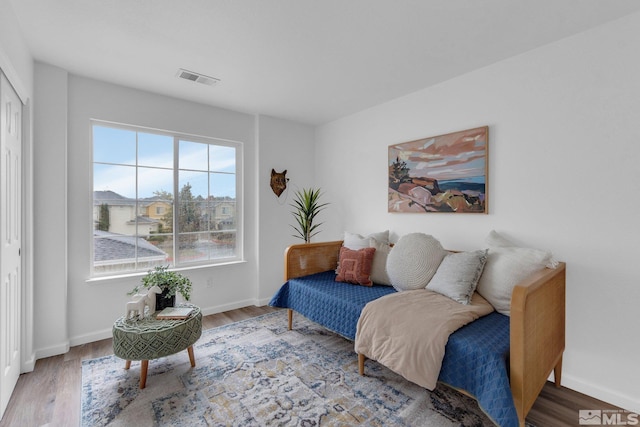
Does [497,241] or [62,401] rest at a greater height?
[497,241]

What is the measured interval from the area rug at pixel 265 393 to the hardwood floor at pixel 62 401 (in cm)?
8

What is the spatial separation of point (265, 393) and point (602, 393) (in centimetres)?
218

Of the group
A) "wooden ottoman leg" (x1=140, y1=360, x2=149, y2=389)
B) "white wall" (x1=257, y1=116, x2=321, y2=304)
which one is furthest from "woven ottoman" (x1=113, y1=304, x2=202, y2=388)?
"white wall" (x1=257, y1=116, x2=321, y2=304)

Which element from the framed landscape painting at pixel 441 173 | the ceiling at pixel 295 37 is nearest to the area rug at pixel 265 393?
the framed landscape painting at pixel 441 173

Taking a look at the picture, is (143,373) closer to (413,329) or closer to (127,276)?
(127,276)

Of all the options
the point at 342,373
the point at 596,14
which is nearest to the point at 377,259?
the point at 342,373

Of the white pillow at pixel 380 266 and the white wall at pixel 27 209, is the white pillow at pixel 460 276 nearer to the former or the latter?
the white pillow at pixel 380 266

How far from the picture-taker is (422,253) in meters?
2.50

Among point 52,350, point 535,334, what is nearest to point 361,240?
point 535,334

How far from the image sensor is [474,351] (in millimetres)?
1579

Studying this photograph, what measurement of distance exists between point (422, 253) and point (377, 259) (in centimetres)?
52

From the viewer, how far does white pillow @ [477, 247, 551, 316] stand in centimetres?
195

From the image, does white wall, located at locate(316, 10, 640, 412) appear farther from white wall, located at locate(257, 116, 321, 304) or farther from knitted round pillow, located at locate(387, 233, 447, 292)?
white wall, located at locate(257, 116, 321, 304)

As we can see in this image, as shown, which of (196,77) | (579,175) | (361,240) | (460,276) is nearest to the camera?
(579,175)
